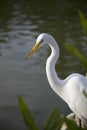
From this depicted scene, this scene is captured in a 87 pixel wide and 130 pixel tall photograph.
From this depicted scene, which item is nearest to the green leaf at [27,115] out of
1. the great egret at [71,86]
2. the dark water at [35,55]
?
the great egret at [71,86]

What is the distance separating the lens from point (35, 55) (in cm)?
831

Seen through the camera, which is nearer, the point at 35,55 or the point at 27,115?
the point at 27,115

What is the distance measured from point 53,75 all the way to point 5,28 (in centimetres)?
697

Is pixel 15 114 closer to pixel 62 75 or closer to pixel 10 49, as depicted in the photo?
pixel 62 75

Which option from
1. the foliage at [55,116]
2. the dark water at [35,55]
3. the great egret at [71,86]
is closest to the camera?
the foliage at [55,116]

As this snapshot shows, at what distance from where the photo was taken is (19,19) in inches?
462

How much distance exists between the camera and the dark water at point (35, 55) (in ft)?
19.8

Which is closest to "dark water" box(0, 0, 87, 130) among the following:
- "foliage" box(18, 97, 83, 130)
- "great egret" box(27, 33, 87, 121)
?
"great egret" box(27, 33, 87, 121)

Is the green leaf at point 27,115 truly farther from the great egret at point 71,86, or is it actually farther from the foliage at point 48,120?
the great egret at point 71,86

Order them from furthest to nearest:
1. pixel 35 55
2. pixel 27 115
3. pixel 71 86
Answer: pixel 35 55 → pixel 71 86 → pixel 27 115

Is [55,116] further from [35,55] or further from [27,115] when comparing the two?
[35,55]

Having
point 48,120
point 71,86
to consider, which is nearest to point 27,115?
point 48,120

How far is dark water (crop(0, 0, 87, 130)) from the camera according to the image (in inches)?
237

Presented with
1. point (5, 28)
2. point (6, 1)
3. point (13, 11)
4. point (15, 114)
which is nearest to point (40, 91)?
point (15, 114)
